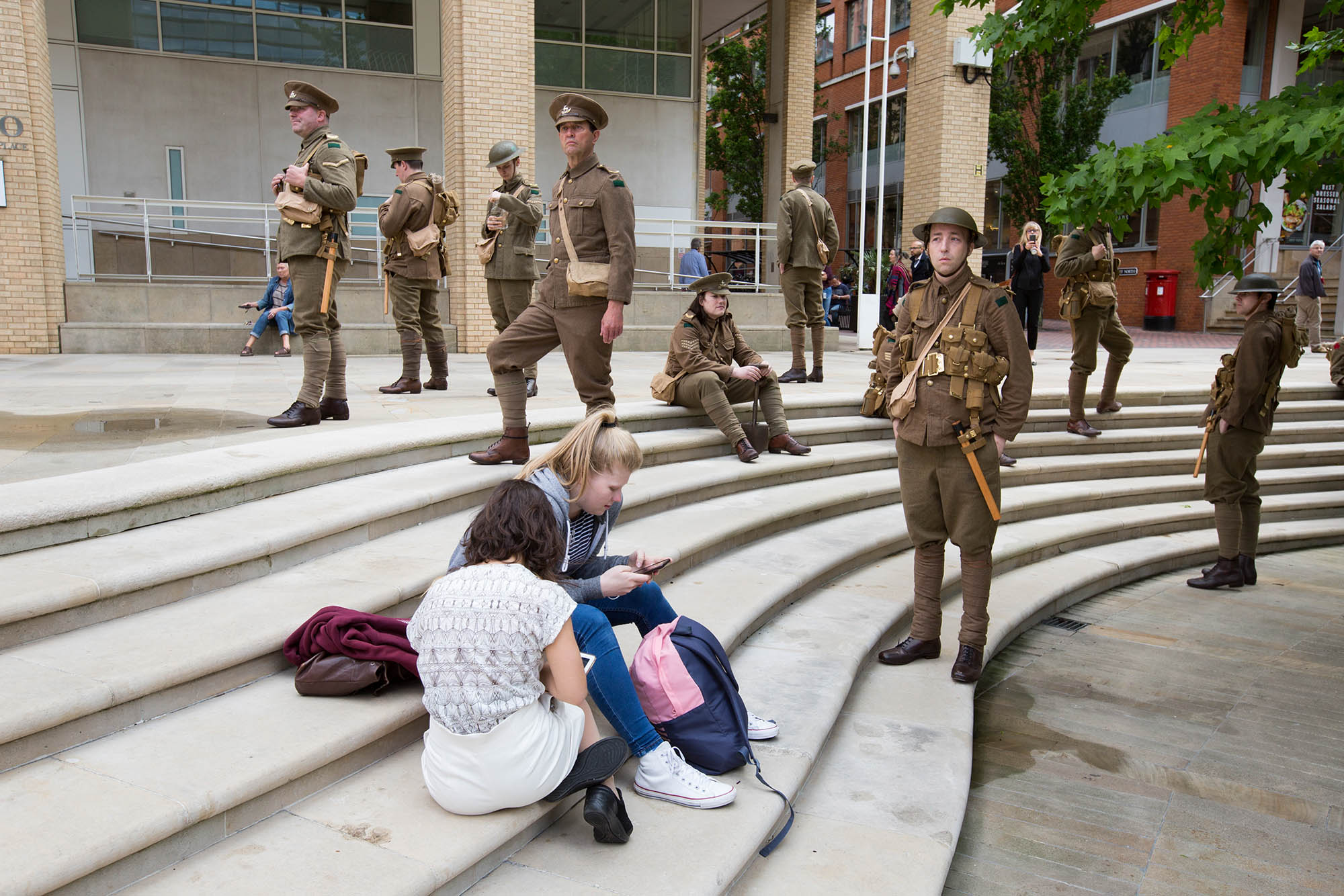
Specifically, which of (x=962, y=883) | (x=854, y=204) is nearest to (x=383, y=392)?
(x=962, y=883)

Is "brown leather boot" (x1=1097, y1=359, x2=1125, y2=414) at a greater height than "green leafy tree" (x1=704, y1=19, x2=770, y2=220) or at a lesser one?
lesser

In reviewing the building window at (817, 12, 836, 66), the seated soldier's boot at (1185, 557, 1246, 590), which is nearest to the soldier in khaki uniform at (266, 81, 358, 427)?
the seated soldier's boot at (1185, 557, 1246, 590)

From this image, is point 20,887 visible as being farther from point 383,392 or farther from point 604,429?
point 383,392

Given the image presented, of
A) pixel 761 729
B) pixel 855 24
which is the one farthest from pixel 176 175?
pixel 855 24

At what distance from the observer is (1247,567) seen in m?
7.05

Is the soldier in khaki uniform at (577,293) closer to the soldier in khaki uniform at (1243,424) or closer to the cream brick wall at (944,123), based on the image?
the soldier in khaki uniform at (1243,424)

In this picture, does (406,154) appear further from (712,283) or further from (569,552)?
(569,552)

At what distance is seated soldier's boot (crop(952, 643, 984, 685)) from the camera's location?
467cm

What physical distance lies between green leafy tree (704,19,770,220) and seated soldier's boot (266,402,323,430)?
23.0 meters

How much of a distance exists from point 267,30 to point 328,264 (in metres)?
13.3

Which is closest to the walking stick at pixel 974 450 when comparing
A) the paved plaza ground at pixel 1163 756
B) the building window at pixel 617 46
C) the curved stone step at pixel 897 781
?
the curved stone step at pixel 897 781

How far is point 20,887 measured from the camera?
2.19 m

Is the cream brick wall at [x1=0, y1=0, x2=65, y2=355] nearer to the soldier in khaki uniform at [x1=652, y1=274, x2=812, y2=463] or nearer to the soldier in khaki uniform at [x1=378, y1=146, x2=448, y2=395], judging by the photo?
the soldier in khaki uniform at [x1=378, y1=146, x2=448, y2=395]

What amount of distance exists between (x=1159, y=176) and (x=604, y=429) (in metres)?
2.94
